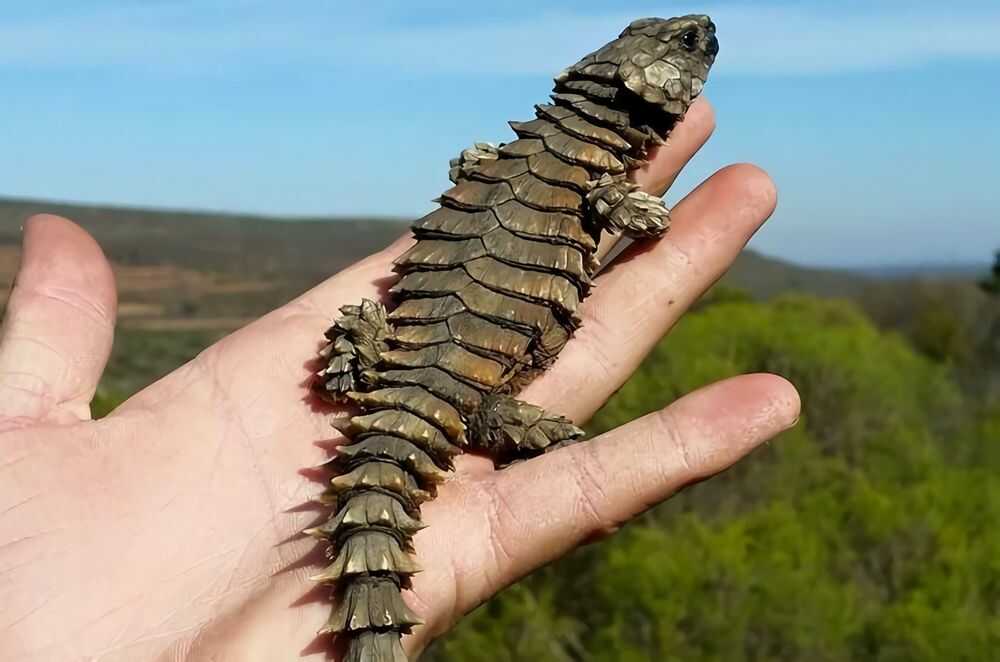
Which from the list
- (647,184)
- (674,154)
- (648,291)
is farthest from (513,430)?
(674,154)

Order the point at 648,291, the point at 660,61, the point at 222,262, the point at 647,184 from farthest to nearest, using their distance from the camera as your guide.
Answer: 1. the point at 222,262
2. the point at 647,184
3. the point at 660,61
4. the point at 648,291

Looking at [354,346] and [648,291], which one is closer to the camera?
[354,346]

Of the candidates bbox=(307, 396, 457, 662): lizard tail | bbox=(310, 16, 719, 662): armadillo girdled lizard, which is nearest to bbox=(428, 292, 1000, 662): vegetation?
bbox=(310, 16, 719, 662): armadillo girdled lizard

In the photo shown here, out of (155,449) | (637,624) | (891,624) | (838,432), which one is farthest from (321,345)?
(838,432)

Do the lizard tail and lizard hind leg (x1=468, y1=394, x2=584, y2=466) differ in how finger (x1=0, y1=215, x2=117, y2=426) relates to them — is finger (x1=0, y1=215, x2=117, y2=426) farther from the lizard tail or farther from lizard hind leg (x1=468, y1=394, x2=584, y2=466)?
lizard hind leg (x1=468, y1=394, x2=584, y2=466)

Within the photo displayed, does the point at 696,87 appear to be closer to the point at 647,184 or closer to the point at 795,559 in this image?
the point at 647,184

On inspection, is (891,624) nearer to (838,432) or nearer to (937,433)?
(838,432)

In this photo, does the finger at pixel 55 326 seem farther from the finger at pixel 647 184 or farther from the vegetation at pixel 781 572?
the vegetation at pixel 781 572

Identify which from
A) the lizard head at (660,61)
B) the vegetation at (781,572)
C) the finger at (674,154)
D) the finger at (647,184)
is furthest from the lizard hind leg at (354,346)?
the vegetation at (781,572)
